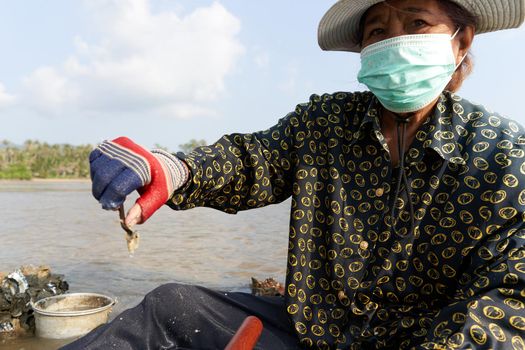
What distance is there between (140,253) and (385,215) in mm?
5813

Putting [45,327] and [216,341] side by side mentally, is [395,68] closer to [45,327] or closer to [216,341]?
[216,341]

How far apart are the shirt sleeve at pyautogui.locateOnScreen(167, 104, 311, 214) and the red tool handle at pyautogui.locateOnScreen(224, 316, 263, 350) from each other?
28.4 inches

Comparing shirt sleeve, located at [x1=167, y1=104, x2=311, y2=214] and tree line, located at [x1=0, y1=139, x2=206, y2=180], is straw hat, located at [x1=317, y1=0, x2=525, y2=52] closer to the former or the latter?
shirt sleeve, located at [x1=167, y1=104, x2=311, y2=214]

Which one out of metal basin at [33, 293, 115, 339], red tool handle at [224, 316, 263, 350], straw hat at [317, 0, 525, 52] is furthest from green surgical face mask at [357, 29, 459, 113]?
metal basin at [33, 293, 115, 339]

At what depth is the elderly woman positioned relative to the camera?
5.29ft

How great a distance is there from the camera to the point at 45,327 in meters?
3.42

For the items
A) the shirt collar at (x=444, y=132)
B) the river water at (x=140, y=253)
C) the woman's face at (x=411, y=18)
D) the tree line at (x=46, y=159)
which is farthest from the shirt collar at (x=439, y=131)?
the tree line at (x=46, y=159)

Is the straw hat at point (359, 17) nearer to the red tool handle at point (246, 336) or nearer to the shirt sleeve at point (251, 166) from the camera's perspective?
the shirt sleeve at point (251, 166)

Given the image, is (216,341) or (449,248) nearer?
(449,248)

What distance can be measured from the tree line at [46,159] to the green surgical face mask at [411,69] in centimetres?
3697

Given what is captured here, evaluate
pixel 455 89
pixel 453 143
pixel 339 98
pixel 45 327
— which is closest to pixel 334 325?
pixel 453 143

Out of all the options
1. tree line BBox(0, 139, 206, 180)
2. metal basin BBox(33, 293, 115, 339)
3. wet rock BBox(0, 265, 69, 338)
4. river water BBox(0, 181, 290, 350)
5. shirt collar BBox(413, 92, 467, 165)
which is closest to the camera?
shirt collar BBox(413, 92, 467, 165)

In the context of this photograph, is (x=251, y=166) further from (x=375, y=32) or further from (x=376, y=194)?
(x=375, y=32)

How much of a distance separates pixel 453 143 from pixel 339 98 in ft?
1.93
